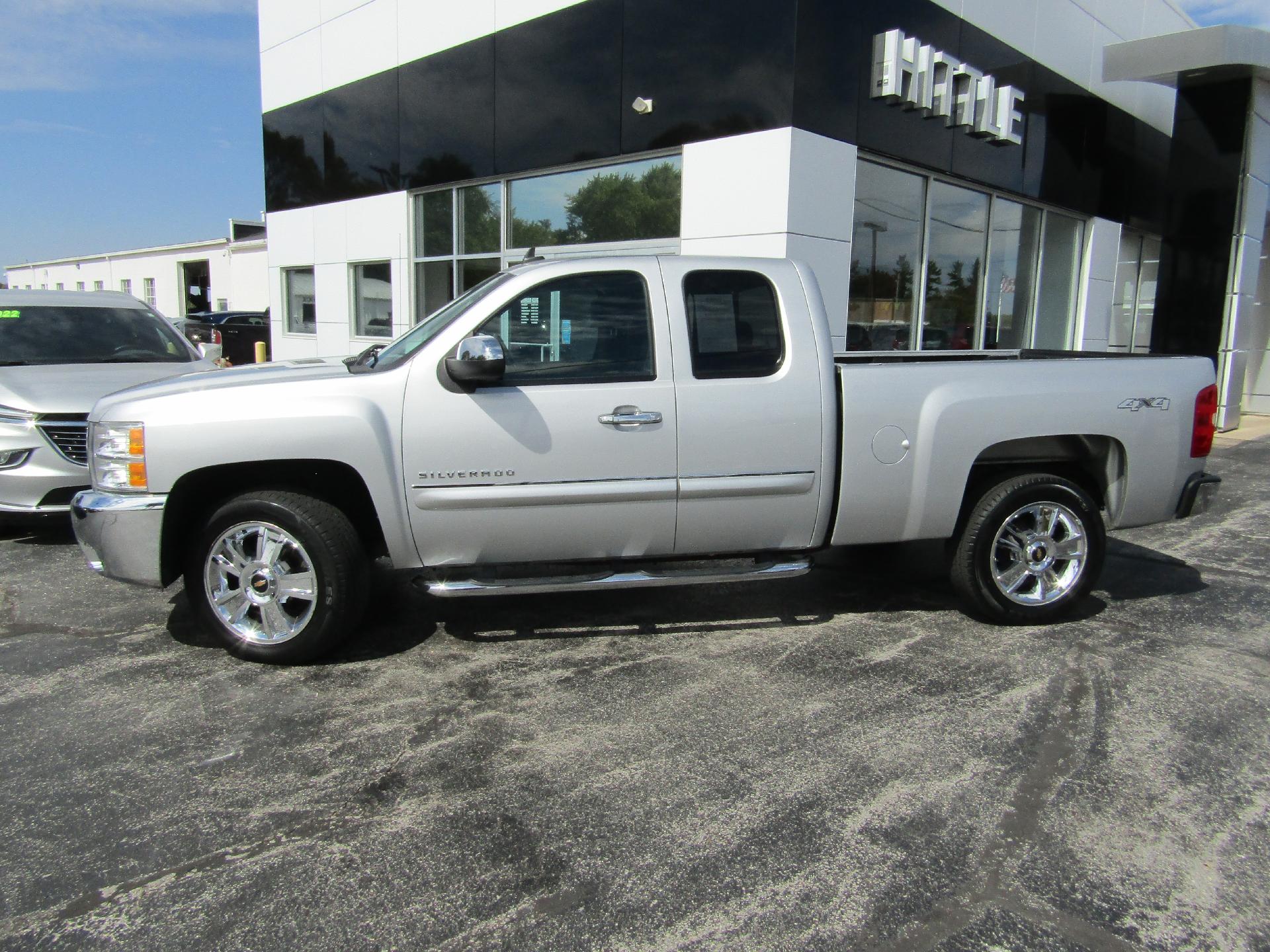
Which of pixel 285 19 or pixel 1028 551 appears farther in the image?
pixel 285 19

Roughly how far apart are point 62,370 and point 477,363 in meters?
4.79

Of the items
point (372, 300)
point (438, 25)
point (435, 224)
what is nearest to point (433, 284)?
point (435, 224)

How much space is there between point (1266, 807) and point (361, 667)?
3728 millimetres

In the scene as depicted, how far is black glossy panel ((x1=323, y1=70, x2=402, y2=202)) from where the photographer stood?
13789 mm

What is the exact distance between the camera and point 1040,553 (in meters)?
5.09

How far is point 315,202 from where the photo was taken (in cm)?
1568

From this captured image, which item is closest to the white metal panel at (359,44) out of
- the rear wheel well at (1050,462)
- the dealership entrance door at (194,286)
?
the rear wheel well at (1050,462)

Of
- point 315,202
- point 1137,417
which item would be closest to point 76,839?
point 1137,417

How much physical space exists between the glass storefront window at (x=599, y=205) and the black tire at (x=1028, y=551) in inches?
237

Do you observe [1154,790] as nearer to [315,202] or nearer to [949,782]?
[949,782]

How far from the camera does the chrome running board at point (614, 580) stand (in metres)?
4.34

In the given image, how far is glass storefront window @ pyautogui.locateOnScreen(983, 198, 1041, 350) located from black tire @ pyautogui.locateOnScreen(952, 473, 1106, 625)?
26.6ft

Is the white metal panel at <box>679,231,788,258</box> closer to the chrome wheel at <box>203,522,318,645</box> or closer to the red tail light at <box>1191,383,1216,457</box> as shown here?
the red tail light at <box>1191,383,1216,457</box>

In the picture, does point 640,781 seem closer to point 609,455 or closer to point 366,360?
point 609,455
